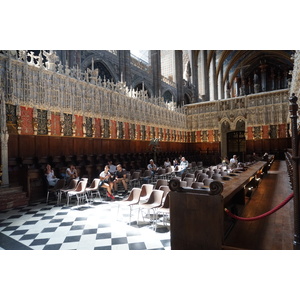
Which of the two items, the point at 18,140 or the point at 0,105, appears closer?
the point at 0,105

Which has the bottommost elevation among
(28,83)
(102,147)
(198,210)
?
(198,210)

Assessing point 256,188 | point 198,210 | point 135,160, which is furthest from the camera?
point 135,160

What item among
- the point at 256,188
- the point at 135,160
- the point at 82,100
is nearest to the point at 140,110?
the point at 135,160

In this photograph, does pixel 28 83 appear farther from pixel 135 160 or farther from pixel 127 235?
pixel 127 235

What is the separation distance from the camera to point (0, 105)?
7.62m

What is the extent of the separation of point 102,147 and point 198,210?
10.3 meters

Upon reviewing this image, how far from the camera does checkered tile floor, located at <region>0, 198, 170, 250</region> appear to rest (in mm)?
3801

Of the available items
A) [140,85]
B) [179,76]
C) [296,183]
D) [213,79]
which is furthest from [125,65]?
[213,79]

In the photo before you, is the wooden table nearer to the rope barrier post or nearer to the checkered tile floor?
the rope barrier post

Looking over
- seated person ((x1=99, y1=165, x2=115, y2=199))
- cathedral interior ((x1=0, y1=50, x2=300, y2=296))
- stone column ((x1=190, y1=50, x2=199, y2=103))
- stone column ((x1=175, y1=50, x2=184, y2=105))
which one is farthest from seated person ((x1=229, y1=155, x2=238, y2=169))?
stone column ((x1=190, y1=50, x2=199, y2=103))

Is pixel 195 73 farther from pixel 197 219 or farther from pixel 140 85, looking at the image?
pixel 197 219

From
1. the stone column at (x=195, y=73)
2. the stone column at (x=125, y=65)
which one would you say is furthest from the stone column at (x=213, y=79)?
the stone column at (x=125, y=65)

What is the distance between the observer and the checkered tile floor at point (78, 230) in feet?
12.5

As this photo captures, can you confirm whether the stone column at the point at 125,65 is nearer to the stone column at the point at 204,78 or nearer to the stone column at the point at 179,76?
the stone column at the point at 179,76
